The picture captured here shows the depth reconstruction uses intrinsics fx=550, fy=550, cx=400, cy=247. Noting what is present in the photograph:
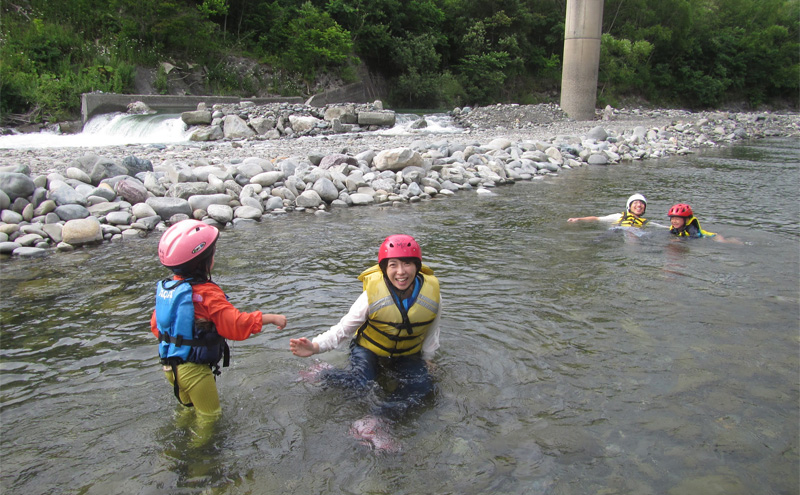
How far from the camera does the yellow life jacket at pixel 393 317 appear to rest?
3.55 metres

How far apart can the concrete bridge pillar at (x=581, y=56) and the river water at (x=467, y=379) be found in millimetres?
20761

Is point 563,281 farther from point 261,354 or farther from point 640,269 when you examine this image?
point 261,354

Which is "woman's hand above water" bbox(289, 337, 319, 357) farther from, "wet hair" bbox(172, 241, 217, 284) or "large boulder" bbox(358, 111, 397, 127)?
"large boulder" bbox(358, 111, 397, 127)

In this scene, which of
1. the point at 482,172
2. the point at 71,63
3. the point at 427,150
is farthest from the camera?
the point at 71,63

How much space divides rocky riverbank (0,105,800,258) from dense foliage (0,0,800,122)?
43.0 feet

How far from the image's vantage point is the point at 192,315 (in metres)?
2.94

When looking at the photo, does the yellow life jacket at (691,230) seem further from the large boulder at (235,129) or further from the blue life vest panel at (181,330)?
the large boulder at (235,129)

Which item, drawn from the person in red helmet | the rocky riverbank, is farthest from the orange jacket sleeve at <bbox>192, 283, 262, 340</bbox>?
the rocky riverbank

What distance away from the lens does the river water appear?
9.73 ft

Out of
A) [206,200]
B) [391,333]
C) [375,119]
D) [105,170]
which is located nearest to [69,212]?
[105,170]

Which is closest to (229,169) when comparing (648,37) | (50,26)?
(50,26)

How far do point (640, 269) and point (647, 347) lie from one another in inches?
88.6

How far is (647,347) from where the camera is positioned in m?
4.36

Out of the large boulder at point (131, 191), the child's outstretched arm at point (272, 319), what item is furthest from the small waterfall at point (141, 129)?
the child's outstretched arm at point (272, 319)
